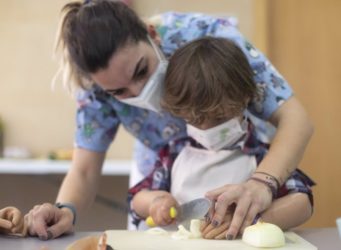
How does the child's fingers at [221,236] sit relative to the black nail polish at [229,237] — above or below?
below

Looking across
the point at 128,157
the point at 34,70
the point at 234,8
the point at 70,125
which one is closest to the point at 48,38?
the point at 34,70

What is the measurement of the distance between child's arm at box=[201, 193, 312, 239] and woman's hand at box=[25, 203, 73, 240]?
24cm

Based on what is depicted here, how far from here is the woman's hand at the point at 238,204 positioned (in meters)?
0.78

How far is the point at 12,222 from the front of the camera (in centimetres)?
83

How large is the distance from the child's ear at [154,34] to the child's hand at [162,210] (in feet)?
1.11

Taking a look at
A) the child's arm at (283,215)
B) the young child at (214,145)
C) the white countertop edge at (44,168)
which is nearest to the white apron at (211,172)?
the young child at (214,145)

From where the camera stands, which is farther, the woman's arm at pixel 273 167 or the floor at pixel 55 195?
the floor at pixel 55 195

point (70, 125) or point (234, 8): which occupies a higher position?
point (234, 8)

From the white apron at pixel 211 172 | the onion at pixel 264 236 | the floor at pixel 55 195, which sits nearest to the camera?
the onion at pixel 264 236

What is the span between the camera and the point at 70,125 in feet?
7.68

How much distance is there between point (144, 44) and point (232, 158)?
0.27 metres

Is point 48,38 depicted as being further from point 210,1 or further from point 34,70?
point 210,1

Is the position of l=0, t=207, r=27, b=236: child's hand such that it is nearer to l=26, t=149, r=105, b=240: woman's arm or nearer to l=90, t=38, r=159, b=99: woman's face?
l=26, t=149, r=105, b=240: woman's arm

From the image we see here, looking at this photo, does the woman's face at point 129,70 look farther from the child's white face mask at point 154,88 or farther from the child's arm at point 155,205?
the child's arm at point 155,205
